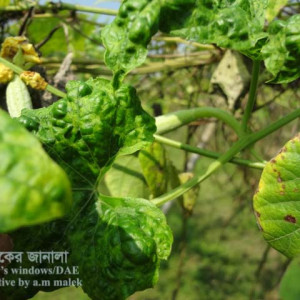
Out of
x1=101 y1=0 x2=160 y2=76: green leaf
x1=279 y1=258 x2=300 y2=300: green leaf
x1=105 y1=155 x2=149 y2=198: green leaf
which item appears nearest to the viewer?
x1=101 y1=0 x2=160 y2=76: green leaf

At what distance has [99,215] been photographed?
82cm

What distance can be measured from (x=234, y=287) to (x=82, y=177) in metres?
3.11

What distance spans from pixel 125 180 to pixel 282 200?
1.74 ft

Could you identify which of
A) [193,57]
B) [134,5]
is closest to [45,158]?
[134,5]

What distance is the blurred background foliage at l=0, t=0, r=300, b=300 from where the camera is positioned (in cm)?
127

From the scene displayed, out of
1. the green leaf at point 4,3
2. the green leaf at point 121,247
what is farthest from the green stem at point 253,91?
the green leaf at point 4,3

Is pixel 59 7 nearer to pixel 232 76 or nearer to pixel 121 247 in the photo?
pixel 232 76

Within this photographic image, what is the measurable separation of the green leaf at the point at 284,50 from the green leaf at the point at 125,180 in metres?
0.57

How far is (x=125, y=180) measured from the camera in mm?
1226

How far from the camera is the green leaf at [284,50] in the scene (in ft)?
2.32

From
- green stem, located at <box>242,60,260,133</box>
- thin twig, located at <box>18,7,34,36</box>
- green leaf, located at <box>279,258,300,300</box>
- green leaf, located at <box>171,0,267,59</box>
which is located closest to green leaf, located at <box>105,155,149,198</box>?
green stem, located at <box>242,60,260,133</box>

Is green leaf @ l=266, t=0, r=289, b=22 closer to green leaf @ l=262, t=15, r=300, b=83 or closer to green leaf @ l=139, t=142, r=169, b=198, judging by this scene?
green leaf @ l=262, t=15, r=300, b=83

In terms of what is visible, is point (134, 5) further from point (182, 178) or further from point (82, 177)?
point (182, 178)

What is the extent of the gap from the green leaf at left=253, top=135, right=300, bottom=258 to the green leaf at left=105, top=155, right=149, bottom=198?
46 centimetres
